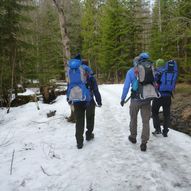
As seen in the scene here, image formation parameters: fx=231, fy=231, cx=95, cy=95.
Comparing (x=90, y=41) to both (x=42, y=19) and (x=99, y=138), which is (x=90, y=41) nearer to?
(x=42, y=19)

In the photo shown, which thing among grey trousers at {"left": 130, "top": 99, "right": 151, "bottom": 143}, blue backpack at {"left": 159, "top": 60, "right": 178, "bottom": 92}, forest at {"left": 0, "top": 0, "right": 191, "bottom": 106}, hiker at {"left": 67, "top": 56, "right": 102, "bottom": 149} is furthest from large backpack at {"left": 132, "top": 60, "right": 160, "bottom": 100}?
forest at {"left": 0, "top": 0, "right": 191, "bottom": 106}

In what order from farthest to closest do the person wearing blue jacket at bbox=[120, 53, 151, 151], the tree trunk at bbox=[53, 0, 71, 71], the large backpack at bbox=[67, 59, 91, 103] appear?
1. the tree trunk at bbox=[53, 0, 71, 71]
2. the large backpack at bbox=[67, 59, 91, 103]
3. the person wearing blue jacket at bbox=[120, 53, 151, 151]

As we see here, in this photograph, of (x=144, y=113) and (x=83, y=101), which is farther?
(x=83, y=101)

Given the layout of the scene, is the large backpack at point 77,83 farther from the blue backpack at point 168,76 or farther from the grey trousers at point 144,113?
the blue backpack at point 168,76

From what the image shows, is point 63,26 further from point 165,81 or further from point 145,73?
point 145,73

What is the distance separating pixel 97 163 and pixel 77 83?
1.99 m

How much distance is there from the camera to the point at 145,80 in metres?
5.41

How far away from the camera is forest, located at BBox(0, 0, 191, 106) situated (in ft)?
49.0

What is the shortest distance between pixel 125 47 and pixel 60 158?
28934mm

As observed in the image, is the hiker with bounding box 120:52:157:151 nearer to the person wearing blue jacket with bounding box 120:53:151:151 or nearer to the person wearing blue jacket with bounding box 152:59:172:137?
the person wearing blue jacket with bounding box 120:53:151:151

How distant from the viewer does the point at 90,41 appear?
39.0 m

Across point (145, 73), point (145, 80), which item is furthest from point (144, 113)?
point (145, 73)

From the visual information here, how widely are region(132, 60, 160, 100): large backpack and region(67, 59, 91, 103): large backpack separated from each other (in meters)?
1.32

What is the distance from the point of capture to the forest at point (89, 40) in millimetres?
14930
